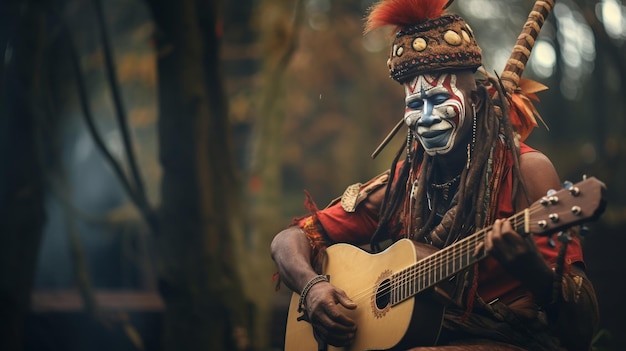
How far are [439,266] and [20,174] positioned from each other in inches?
187

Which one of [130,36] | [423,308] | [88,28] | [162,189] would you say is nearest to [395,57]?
[423,308]

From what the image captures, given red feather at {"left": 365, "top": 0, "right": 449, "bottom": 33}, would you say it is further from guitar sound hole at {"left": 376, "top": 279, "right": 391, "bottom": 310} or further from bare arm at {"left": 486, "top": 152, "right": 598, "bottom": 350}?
guitar sound hole at {"left": 376, "top": 279, "right": 391, "bottom": 310}

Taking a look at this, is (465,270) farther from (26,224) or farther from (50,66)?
(50,66)

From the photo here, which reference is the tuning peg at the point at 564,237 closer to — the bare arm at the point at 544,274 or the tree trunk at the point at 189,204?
the bare arm at the point at 544,274

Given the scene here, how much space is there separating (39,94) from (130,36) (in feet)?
21.8

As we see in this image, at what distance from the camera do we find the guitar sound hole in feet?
12.7

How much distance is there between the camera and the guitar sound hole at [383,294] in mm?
3863

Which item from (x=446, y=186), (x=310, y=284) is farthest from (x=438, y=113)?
(x=310, y=284)

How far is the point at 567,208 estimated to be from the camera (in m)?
3.26

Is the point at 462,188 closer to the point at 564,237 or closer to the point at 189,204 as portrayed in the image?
the point at 564,237

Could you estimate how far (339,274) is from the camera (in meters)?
4.13

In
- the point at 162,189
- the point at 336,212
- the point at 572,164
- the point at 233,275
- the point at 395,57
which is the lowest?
the point at 572,164

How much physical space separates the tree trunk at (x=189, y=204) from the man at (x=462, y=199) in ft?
8.98

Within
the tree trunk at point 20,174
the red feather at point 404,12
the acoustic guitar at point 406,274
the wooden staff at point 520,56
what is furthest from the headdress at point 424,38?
the tree trunk at point 20,174
